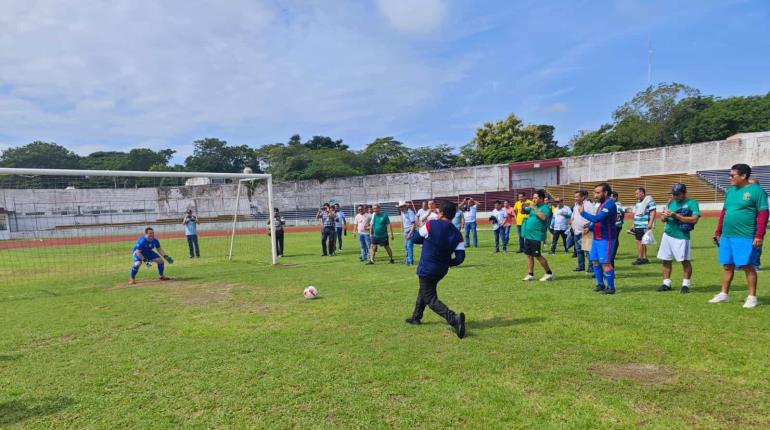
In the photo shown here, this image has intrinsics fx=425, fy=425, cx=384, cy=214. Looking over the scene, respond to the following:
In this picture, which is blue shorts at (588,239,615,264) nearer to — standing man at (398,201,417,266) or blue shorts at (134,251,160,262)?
standing man at (398,201,417,266)

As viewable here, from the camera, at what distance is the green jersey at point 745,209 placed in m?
5.93

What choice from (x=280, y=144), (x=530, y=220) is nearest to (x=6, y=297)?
(x=530, y=220)

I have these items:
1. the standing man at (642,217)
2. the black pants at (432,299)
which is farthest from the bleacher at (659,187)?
the black pants at (432,299)

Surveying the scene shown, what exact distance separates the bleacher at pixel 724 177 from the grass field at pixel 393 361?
33342mm

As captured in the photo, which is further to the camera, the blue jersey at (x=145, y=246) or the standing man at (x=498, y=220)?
the standing man at (x=498, y=220)

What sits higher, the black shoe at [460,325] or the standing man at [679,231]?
the standing man at [679,231]

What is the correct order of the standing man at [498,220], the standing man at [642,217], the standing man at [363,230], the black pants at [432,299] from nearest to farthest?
the black pants at [432,299]
the standing man at [642,217]
the standing man at [363,230]
the standing man at [498,220]

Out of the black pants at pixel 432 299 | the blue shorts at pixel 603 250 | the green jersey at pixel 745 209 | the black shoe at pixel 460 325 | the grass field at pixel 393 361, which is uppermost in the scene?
the green jersey at pixel 745 209

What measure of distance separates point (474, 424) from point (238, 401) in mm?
2116

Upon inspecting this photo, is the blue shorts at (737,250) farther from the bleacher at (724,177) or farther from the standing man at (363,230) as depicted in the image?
the bleacher at (724,177)

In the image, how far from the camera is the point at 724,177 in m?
34.6

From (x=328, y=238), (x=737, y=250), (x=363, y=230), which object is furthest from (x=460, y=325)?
(x=328, y=238)

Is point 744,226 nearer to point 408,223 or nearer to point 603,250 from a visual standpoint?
point 603,250

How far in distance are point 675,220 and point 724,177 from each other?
117 feet
